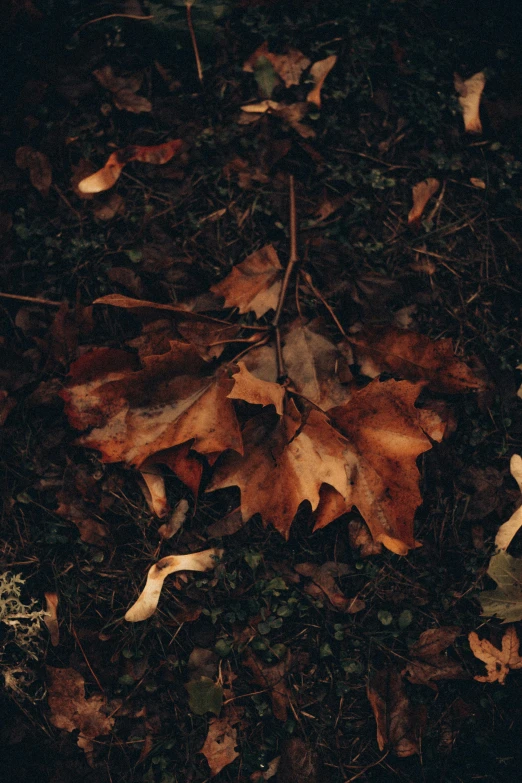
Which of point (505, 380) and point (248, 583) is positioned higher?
point (505, 380)

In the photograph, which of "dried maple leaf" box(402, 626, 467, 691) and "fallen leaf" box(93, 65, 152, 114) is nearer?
"dried maple leaf" box(402, 626, 467, 691)

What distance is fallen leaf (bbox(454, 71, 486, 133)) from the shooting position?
2125 millimetres

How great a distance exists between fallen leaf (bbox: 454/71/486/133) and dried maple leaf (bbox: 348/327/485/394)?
0.96 m

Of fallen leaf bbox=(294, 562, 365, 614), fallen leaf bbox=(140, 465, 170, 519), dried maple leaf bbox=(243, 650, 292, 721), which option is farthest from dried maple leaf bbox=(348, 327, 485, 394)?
dried maple leaf bbox=(243, 650, 292, 721)

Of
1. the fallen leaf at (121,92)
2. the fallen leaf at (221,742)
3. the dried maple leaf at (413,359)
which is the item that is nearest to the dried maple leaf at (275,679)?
the fallen leaf at (221,742)

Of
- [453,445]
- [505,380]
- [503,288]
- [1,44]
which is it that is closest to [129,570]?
[453,445]

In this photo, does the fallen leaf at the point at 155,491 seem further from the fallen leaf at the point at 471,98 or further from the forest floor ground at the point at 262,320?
the fallen leaf at the point at 471,98

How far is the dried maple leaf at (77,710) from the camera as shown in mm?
1820

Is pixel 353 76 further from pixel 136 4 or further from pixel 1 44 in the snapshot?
pixel 1 44

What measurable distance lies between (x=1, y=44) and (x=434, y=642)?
8.75ft

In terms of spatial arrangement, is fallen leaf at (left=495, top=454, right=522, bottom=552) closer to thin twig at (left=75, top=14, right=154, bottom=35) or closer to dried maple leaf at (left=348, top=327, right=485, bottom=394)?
dried maple leaf at (left=348, top=327, right=485, bottom=394)

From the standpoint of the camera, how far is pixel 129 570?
6.23 feet

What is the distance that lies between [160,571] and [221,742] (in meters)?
0.59

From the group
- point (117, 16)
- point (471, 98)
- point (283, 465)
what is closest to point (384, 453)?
point (283, 465)
